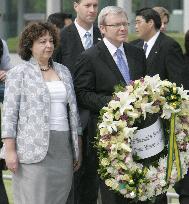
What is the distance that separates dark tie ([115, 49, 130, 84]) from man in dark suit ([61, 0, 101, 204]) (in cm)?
84

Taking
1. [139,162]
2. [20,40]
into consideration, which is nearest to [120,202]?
[139,162]

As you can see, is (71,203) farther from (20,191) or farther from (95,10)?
(95,10)

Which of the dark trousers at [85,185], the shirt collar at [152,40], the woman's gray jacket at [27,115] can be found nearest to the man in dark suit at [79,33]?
the dark trousers at [85,185]

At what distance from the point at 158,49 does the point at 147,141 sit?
8.74ft

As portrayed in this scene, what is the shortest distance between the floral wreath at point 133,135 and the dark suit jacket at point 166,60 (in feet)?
6.37

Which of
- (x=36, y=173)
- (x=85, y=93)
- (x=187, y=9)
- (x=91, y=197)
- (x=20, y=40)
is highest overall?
(x=20, y=40)

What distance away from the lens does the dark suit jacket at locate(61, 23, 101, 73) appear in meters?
8.34

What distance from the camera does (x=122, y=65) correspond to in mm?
7461

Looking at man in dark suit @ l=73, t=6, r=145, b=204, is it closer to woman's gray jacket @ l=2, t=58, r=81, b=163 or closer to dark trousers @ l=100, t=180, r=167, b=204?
dark trousers @ l=100, t=180, r=167, b=204

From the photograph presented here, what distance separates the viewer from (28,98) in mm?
6844

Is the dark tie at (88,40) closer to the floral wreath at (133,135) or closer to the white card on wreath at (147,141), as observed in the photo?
the floral wreath at (133,135)

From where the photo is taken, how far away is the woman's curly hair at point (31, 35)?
7027mm

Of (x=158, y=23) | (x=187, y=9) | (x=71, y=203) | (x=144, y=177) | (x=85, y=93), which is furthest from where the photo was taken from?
(x=187, y=9)

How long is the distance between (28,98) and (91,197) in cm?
168
